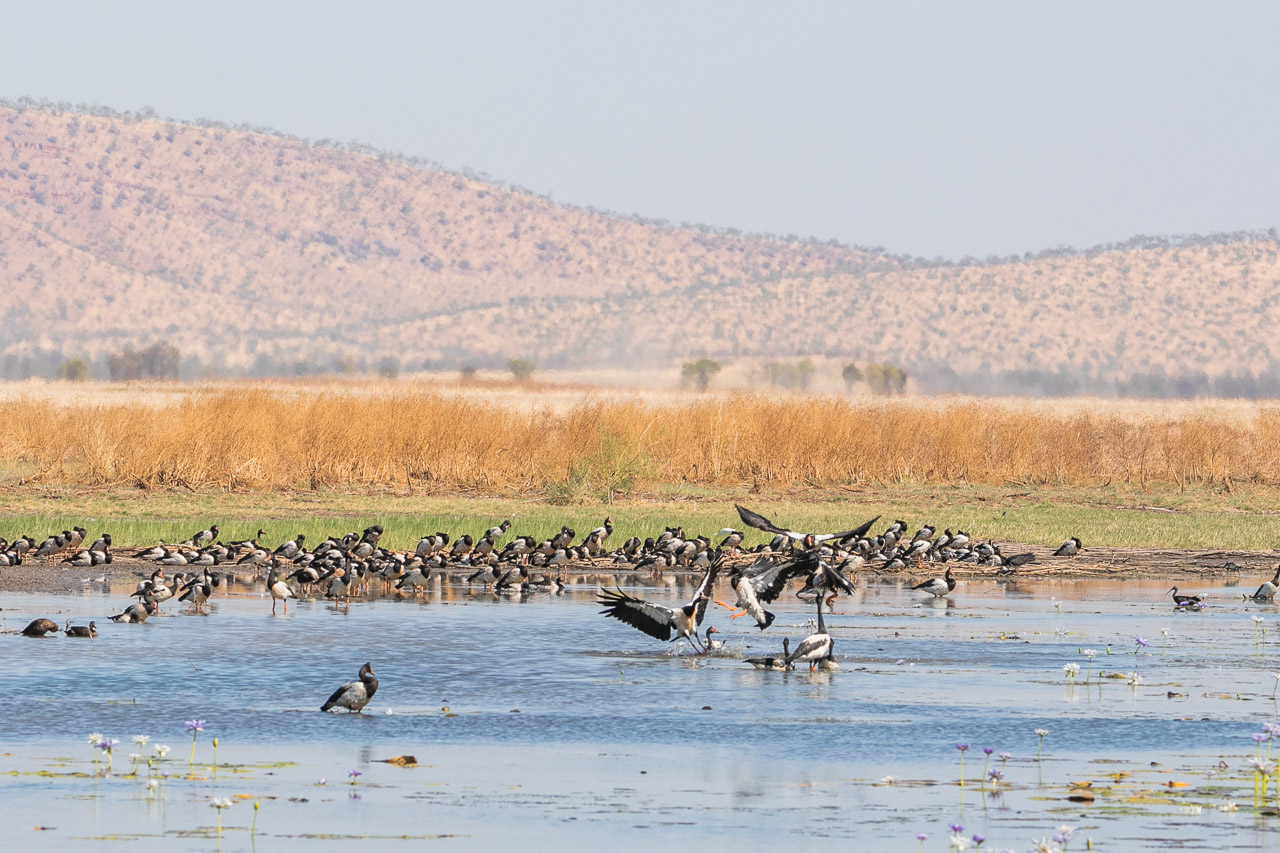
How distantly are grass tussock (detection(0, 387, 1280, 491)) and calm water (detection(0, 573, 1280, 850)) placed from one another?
1438cm

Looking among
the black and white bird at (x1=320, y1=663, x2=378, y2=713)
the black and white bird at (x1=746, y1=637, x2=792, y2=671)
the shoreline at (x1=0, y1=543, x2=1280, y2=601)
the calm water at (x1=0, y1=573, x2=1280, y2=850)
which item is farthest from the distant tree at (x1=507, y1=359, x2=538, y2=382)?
the black and white bird at (x1=320, y1=663, x2=378, y2=713)

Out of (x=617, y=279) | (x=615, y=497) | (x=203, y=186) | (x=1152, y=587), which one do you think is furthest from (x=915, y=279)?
(x=1152, y=587)

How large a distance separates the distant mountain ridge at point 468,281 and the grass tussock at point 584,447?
72.1 metres

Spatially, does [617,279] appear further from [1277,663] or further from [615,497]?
[1277,663]

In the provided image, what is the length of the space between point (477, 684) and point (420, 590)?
8.00m

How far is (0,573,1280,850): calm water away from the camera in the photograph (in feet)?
25.4

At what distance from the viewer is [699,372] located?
102062mm

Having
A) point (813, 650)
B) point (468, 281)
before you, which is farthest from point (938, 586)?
point (468, 281)

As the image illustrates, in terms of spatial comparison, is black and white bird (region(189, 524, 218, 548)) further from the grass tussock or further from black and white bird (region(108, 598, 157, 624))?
the grass tussock

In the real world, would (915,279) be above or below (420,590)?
above

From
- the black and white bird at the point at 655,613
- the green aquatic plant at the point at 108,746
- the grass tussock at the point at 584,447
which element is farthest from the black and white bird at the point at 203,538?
the green aquatic plant at the point at 108,746

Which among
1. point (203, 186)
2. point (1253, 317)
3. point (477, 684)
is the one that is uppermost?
point (203, 186)

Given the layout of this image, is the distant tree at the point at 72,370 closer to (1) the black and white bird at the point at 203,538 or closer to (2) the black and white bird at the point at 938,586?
(1) the black and white bird at the point at 203,538

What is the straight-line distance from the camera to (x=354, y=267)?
149m
